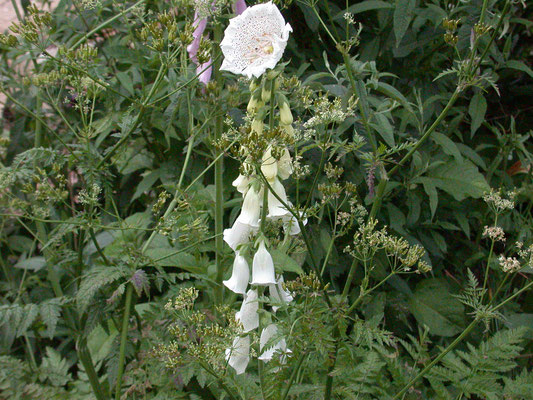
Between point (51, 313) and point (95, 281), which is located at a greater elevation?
point (95, 281)

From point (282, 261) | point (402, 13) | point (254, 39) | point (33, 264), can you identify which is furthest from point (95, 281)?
point (402, 13)

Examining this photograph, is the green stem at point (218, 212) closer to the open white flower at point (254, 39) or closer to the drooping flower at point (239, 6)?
the drooping flower at point (239, 6)

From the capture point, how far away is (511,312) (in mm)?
2465

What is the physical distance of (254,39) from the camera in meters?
1.36

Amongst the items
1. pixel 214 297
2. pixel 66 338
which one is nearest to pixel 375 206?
pixel 214 297

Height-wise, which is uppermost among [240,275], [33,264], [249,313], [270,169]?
[270,169]

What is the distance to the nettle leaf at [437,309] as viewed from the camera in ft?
7.93

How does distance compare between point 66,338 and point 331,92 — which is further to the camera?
point 66,338

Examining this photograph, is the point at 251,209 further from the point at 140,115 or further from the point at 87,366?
the point at 87,366

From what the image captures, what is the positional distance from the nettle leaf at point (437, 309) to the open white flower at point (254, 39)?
149 cm

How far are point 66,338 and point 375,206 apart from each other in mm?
2096

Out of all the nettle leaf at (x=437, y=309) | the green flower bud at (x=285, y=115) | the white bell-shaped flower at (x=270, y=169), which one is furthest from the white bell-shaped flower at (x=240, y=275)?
the nettle leaf at (x=437, y=309)

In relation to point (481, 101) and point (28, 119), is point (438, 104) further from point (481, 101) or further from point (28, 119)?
point (28, 119)

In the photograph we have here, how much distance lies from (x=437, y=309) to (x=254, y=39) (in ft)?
5.18
